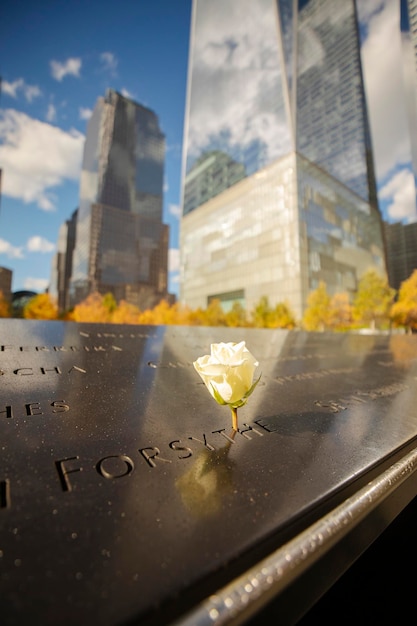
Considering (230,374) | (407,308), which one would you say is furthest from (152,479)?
(407,308)

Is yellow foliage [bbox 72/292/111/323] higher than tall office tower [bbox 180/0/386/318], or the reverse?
tall office tower [bbox 180/0/386/318]

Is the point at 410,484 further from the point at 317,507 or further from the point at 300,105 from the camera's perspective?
the point at 300,105

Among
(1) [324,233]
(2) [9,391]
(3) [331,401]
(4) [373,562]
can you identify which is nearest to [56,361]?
(2) [9,391]

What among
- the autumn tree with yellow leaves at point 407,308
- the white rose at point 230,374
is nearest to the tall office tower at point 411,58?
the white rose at point 230,374

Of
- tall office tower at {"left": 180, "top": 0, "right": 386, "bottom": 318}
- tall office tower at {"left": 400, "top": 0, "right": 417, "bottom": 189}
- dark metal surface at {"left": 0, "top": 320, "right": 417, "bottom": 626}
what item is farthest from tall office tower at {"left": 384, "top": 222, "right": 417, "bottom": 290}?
dark metal surface at {"left": 0, "top": 320, "right": 417, "bottom": 626}

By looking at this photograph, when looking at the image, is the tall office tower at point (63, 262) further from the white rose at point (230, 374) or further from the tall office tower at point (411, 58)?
the white rose at point (230, 374)

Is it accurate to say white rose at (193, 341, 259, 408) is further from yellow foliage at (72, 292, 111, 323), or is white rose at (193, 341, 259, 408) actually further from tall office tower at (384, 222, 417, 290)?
tall office tower at (384, 222, 417, 290)
